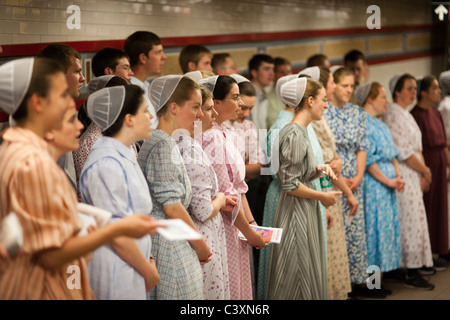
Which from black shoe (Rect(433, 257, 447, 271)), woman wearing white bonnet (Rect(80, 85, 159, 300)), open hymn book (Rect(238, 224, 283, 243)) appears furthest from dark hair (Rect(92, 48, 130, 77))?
black shoe (Rect(433, 257, 447, 271))

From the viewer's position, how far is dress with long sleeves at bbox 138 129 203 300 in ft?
9.76

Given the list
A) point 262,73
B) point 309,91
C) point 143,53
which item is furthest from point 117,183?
point 262,73

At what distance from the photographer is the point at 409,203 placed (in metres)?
5.77

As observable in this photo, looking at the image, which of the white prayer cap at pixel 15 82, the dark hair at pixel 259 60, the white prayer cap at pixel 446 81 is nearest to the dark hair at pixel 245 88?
the dark hair at pixel 259 60

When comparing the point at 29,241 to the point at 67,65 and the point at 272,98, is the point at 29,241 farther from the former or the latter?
the point at 272,98

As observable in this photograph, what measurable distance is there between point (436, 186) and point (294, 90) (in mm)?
2735

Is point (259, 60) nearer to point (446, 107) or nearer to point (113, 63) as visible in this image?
point (446, 107)

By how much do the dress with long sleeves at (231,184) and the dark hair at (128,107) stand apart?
1.04 m

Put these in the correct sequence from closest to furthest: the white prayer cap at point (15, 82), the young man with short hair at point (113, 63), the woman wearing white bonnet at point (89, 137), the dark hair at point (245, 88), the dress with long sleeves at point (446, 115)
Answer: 1. the white prayer cap at point (15, 82)
2. the woman wearing white bonnet at point (89, 137)
3. the young man with short hair at point (113, 63)
4. the dark hair at point (245, 88)
5. the dress with long sleeves at point (446, 115)

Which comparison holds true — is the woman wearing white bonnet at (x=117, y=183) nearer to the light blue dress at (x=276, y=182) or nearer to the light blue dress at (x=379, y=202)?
the light blue dress at (x=276, y=182)

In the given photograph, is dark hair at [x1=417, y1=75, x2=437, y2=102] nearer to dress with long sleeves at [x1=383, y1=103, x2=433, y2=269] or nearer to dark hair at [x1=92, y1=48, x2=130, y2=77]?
dress with long sleeves at [x1=383, y1=103, x2=433, y2=269]

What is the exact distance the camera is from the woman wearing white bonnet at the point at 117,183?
253 centimetres

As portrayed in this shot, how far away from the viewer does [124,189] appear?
254cm

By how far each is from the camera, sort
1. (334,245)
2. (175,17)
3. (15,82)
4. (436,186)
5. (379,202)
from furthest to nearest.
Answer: (436,186) → (175,17) → (379,202) → (334,245) → (15,82)
